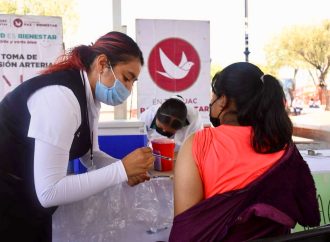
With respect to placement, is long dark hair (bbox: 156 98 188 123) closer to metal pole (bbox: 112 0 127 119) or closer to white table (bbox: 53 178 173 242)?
white table (bbox: 53 178 173 242)

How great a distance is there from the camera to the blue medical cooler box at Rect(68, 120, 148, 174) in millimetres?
1904

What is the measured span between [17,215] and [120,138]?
83 centimetres

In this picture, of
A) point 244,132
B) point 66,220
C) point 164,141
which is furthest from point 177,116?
point 244,132

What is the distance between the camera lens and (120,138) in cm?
191

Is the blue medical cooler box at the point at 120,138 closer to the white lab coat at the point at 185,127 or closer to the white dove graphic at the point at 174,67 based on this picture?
the white lab coat at the point at 185,127

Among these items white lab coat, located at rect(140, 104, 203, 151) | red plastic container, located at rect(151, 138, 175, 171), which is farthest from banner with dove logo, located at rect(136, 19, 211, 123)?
red plastic container, located at rect(151, 138, 175, 171)

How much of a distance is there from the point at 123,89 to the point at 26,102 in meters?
0.34

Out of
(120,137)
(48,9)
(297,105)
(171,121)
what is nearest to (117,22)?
(171,121)

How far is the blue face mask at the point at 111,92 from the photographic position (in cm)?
123

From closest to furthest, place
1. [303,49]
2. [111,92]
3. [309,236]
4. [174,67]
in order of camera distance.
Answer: [309,236]
[111,92]
[174,67]
[303,49]

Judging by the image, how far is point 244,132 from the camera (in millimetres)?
997

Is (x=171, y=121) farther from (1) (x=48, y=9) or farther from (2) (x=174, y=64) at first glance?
(1) (x=48, y=9)

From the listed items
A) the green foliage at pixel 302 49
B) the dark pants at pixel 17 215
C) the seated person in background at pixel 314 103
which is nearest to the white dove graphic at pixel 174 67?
the dark pants at pixel 17 215

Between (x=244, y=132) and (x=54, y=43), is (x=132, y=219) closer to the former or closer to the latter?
(x=244, y=132)
